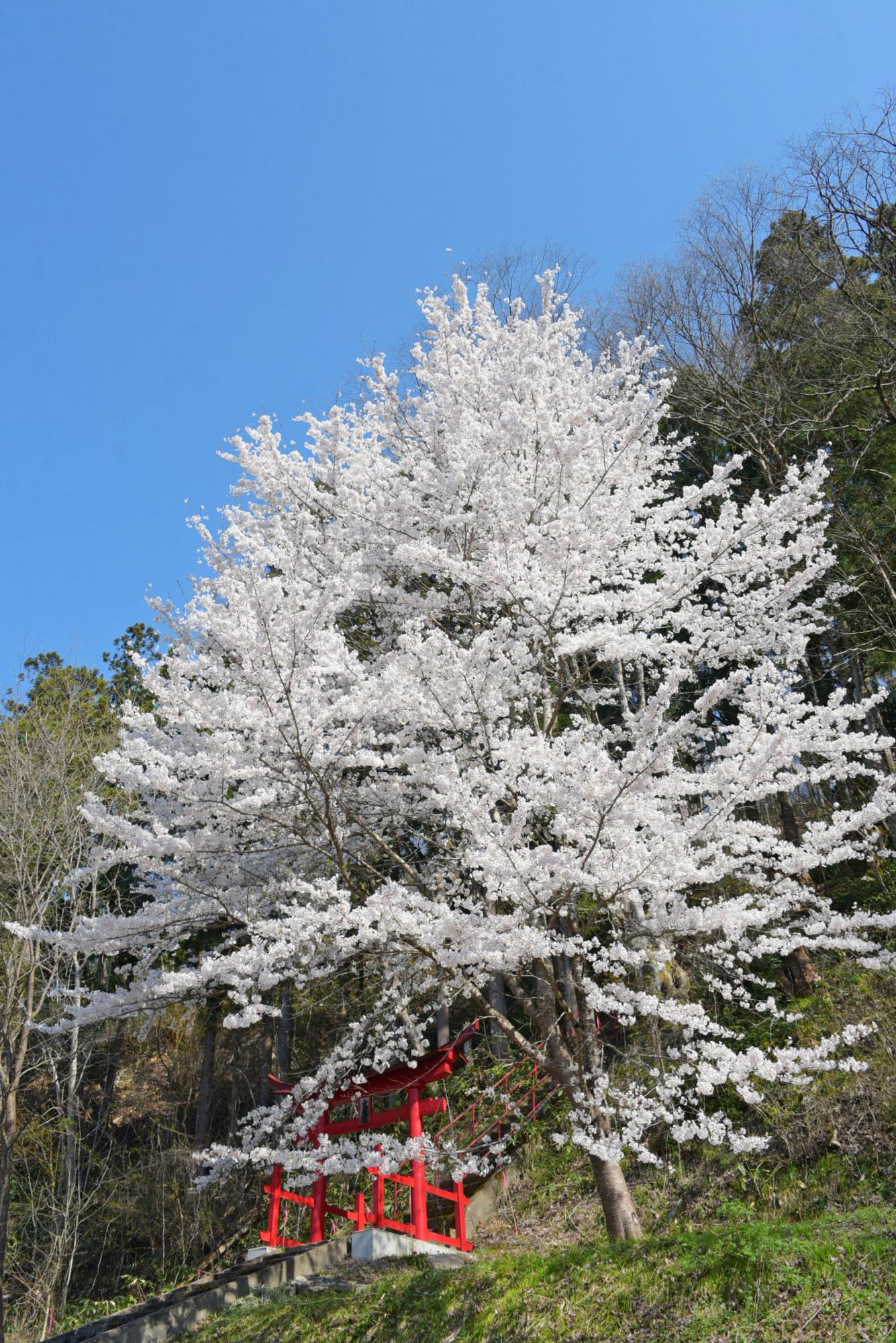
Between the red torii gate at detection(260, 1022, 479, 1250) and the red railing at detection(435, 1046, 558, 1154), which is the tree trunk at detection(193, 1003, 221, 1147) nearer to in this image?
the red torii gate at detection(260, 1022, 479, 1250)

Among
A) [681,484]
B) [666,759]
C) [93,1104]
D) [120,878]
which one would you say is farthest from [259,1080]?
[666,759]

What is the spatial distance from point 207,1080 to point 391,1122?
22.4 ft

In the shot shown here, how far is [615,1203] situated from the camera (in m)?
5.18

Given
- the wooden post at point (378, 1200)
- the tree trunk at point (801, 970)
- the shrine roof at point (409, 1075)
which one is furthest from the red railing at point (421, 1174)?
the tree trunk at point (801, 970)

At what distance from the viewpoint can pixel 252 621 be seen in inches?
181

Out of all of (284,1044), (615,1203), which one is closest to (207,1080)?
(284,1044)

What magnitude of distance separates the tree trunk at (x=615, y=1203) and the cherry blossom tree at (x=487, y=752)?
0.02 metres

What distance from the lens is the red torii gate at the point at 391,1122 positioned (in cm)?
757

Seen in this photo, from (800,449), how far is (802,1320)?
9.85m

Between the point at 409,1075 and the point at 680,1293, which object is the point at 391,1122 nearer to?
the point at 409,1075

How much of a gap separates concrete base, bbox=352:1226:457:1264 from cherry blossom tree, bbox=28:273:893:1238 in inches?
54.6

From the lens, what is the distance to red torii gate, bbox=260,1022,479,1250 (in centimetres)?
757

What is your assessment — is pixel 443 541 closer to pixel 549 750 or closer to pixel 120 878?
pixel 549 750

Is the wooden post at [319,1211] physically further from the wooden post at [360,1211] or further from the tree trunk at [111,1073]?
the tree trunk at [111,1073]
